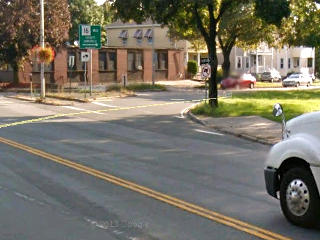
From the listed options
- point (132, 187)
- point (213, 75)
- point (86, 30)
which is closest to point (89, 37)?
point (86, 30)

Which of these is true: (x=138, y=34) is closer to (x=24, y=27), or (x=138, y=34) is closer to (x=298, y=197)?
(x=24, y=27)

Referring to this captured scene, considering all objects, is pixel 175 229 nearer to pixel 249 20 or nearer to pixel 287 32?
pixel 249 20

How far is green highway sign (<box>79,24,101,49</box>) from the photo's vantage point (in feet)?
114

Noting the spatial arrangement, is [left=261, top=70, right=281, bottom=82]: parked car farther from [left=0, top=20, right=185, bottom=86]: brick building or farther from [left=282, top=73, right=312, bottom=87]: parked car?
[left=0, top=20, right=185, bottom=86]: brick building

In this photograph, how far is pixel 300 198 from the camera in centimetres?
679

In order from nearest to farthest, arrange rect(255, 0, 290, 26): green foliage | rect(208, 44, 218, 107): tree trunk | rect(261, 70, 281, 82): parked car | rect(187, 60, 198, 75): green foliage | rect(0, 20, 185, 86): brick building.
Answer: rect(255, 0, 290, 26): green foliage → rect(208, 44, 218, 107): tree trunk → rect(0, 20, 185, 86): brick building → rect(261, 70, 281, 82): parked car → rect(187, 60, 198, 75): green foliage

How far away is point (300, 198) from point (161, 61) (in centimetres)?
5506

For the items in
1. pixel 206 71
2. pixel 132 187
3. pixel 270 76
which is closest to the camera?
pixel 132 187

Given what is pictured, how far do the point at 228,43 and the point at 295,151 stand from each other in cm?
3650

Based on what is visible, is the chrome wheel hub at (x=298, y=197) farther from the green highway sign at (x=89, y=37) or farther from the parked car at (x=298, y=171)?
the green highway sign at (x=89, y=37)

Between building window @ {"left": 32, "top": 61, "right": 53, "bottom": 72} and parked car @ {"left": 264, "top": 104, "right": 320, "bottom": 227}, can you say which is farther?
building window @ {"left": 32, "top": 61, "right": 53, "bottom": 72}

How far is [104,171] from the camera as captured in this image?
10.8 meters

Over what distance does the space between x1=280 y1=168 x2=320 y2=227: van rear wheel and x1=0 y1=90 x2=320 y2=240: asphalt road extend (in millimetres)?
159

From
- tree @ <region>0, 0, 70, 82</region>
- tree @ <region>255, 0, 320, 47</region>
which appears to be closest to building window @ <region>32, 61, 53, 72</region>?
tree @ <region>0, 0, 70, 82</region>
